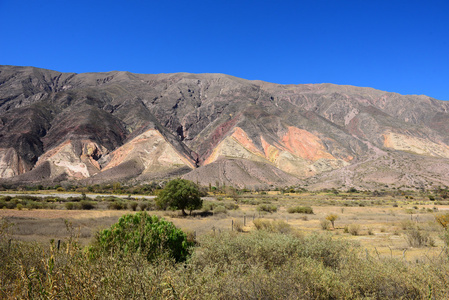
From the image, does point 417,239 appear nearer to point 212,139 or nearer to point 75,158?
point 75,158

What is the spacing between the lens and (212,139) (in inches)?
4803

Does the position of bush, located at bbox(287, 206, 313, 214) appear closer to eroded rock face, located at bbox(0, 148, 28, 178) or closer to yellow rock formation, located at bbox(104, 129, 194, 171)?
yellow rock formation, located at bbox(104, 129, 194, 171)

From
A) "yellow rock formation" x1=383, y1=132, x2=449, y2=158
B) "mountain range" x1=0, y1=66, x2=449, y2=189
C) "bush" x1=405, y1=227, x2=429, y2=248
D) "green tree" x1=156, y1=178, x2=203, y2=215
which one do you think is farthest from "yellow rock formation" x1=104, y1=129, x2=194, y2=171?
"bush" x1=405, y1=227, x2=429, y2=248

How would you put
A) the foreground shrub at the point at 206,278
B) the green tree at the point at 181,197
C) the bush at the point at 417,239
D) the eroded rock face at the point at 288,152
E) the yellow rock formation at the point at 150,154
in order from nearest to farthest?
1. the foreground shrub at the point at 206,278
2. the bush at the point at 417,239
3. the green tree at the point at 181,197
4. the yellow rock formation at the point at 150,154
5. the eroded rock face at the point at 288,152

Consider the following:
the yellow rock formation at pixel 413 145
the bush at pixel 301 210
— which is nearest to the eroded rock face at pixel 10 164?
the bush at pixel 301 210

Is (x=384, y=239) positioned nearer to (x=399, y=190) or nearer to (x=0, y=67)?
(x=399, y=190)

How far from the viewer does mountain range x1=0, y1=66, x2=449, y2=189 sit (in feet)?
279

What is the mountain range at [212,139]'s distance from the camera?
8519 centimetres

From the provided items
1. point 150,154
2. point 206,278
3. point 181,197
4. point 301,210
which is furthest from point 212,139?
point 206,278

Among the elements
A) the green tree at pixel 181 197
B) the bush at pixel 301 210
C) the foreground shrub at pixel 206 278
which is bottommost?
the bush at pixel 301 210

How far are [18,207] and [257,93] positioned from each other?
132577mm

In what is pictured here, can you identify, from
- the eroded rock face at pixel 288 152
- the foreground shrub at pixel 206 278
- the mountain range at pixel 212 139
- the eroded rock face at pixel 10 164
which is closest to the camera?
the foreground shrub at pixel 206 278

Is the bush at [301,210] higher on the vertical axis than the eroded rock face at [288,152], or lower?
lower

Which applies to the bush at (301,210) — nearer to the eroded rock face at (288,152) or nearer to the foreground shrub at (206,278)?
the foreground shrub at (206,278)
